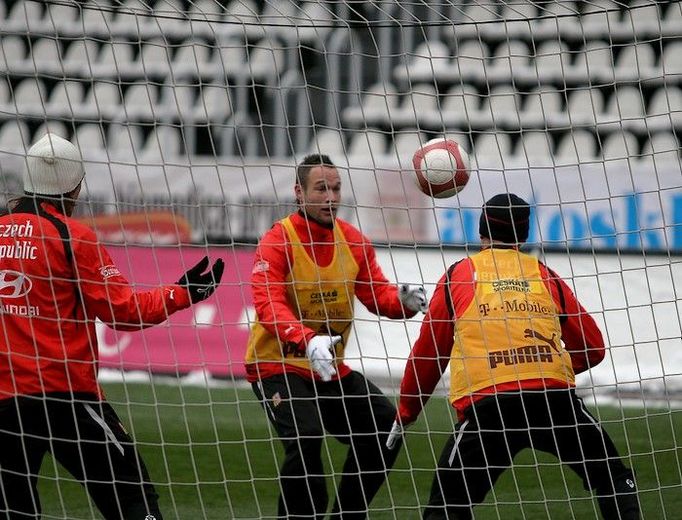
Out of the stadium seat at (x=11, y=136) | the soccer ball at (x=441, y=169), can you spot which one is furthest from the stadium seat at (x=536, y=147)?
the soccer ball at (x=441, y=169)

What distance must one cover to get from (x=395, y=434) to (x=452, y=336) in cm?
64

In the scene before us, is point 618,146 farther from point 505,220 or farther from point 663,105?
point 505,220

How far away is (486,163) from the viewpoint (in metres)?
12.5

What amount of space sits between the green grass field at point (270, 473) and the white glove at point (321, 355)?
40 centimetres

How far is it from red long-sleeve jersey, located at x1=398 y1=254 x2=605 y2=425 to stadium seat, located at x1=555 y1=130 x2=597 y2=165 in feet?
24.2

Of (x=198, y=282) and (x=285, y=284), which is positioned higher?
(x=198, y=282)

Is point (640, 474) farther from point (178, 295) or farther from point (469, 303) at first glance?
point (178, 295)

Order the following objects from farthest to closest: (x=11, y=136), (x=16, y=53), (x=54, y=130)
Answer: (x=16, y=53) → (x=54, y=130) → (x=11, y=136)

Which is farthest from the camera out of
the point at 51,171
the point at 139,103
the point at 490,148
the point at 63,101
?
the point at 63,101

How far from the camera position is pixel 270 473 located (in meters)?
8.02

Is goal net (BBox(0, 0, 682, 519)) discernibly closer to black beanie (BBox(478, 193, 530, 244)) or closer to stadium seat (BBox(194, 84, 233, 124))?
stadium seat (BBox(194, 84, 233, 124))

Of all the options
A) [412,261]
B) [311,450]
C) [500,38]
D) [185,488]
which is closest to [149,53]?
[500,38]

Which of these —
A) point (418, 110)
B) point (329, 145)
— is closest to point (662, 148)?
point (418, 110)

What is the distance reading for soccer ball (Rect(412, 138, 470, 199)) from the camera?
234 inches
